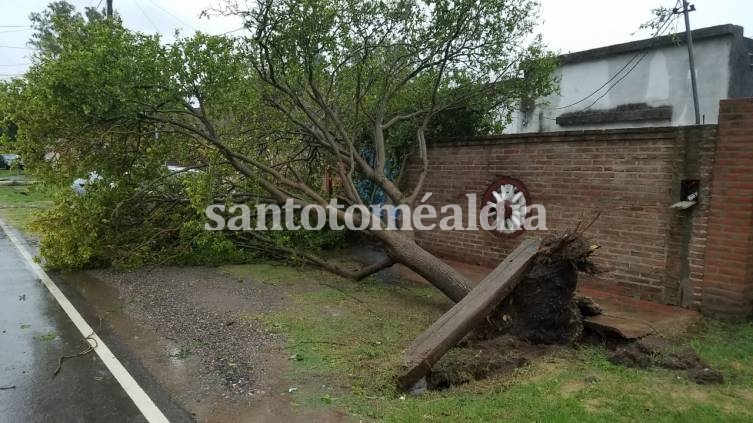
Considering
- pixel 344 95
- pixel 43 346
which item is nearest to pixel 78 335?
pixel 43 346

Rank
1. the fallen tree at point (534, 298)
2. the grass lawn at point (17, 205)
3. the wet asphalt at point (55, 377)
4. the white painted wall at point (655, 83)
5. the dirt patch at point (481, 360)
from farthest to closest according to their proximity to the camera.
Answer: the grass lawn at point (17, 205) → the white painted wall at point (655, 83) → the fallen tree at point (534, 298) → the dirt patch at point (481, 360) → the wet asphalt at point (55, 377)

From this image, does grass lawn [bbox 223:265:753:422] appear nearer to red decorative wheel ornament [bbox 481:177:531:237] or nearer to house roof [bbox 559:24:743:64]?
red decorative wheel ornament [bbox 481:177:531:237]

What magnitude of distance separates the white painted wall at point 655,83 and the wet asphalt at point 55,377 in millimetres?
8701

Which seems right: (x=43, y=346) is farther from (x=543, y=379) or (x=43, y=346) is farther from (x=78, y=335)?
(x=543, y=379)

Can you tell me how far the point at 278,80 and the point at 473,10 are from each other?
10.8 feet

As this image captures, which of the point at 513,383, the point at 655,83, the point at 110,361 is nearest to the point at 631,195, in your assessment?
the point at 513,383

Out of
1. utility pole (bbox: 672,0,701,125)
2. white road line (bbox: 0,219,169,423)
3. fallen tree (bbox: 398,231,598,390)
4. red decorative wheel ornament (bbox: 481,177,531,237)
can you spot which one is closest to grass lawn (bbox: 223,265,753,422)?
fallen tree (bbox: 398,231,598,390)

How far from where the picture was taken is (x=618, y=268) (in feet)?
22.2

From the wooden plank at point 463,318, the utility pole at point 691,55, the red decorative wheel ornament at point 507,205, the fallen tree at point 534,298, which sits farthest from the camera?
the utility pole at point 691,55

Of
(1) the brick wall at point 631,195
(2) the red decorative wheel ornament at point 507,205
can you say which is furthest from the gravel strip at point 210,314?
(1) the brick wall at point 631,195

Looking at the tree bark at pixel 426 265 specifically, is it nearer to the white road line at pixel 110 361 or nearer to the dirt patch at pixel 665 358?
the dirt patch at pixel 665 358

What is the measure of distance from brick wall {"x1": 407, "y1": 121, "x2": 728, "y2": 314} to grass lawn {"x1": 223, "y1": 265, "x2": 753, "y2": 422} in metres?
0.83

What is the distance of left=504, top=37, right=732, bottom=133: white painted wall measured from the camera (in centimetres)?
1071

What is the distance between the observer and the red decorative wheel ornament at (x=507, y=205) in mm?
8055
